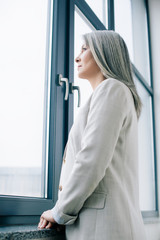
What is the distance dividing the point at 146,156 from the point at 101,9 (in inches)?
58.8

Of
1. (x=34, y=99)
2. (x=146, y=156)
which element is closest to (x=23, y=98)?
(x=34, y=99)

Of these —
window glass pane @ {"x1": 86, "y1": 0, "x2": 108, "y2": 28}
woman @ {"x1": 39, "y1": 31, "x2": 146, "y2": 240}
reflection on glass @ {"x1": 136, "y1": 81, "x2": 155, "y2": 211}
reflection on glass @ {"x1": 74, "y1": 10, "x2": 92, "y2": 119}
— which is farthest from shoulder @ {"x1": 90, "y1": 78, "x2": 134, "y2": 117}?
reflection on glass @ {"x1": 136, "y1": 81, "x2": 155, "y2": 211}

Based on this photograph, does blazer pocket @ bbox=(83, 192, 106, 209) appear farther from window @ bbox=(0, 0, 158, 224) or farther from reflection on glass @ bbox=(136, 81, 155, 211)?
reflection on glass @ bbox=(136, 81, 155, 211)

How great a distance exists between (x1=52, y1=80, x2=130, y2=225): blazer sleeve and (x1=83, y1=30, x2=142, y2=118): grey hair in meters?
0.14

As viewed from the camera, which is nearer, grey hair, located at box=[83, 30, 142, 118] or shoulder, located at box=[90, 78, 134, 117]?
shoulder, located at box=[90, 78, 134, 117]

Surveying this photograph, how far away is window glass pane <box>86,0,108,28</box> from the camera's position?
2.32 meters

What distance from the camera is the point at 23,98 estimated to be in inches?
54.1

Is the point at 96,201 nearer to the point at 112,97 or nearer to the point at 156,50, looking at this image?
the point at 112,97

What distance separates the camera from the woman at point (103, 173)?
2.99ft

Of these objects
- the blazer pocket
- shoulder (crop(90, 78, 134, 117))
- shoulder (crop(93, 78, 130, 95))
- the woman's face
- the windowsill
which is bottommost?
the windowsill

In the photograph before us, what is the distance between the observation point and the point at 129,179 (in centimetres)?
102

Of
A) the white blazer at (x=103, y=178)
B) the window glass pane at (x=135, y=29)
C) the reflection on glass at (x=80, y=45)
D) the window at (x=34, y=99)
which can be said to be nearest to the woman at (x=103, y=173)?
the white blazer at (x=103, y=178)

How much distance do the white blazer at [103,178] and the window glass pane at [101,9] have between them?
1.43 meters

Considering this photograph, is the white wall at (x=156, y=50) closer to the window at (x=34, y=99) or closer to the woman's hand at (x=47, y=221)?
the window at (x=34, y=99)
